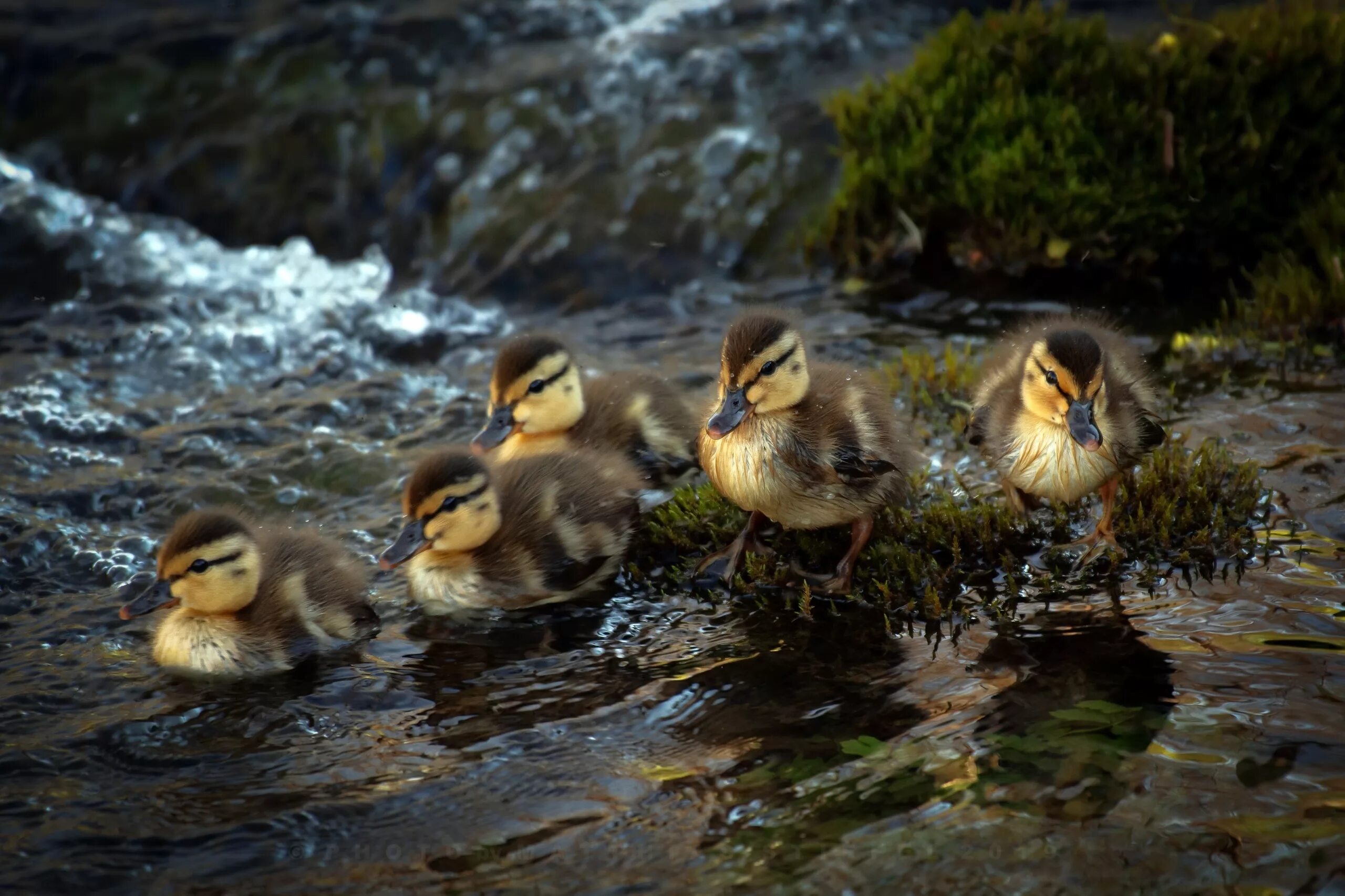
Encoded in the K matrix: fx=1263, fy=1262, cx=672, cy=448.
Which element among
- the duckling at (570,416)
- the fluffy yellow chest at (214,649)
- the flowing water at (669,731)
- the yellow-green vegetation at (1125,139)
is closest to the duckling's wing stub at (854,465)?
the flowing water at (669,731)

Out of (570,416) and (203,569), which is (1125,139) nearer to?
(570,416)

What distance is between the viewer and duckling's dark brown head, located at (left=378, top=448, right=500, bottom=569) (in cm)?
507

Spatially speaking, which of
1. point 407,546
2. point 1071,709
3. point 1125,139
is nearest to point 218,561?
point 407,546

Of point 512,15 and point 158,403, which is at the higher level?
point 512,15

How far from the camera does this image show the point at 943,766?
3.72 m

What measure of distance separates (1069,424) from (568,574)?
6.79 ft

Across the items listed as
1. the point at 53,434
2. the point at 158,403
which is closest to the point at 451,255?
the point at 158,403

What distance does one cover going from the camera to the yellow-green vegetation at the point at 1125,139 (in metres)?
7.54

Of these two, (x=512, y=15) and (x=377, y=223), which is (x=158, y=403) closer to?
(x=377, y=223)

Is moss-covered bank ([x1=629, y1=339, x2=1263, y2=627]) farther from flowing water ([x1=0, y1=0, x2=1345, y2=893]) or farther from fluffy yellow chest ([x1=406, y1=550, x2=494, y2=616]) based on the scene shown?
fluffy yellow chest ([x1=406, y1=550, x2=494, y2=616])

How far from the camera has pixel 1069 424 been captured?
4633mm

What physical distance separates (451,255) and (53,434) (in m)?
3.50

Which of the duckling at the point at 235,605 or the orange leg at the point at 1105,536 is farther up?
the duckling at the point at 235,605

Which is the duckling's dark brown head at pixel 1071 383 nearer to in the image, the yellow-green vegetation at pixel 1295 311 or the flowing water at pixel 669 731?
the flowing water at pixel 669 731
